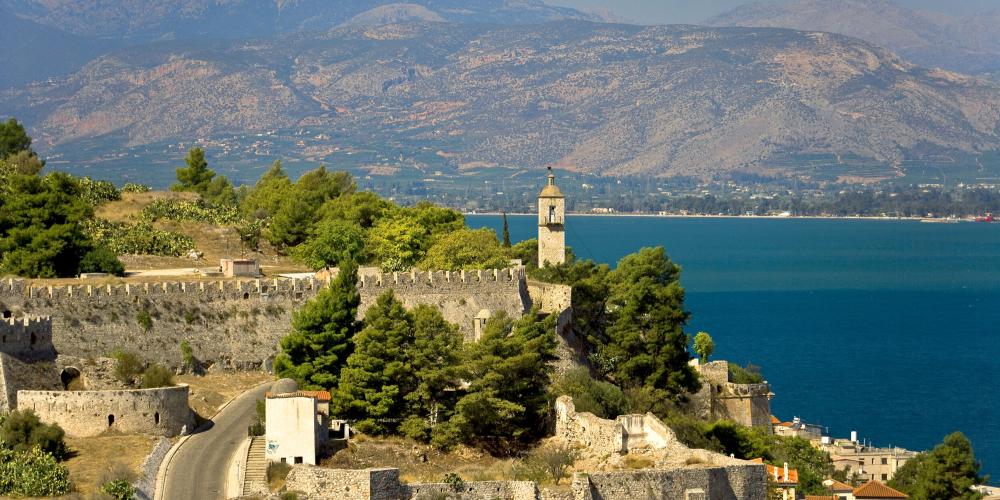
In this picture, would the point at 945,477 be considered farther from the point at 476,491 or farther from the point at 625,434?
the point at 476,491

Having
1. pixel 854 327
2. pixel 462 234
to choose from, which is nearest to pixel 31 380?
pixel 462 234

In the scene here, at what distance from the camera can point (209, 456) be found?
116 feet

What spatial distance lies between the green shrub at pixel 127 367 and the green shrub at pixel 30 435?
15.4 feet

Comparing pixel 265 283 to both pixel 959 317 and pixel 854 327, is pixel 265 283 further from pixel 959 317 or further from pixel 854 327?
pixel 959 317

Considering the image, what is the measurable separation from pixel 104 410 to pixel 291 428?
187 inches

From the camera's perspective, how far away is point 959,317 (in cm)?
16338

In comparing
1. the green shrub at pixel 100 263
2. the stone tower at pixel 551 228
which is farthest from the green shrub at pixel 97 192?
the stone tower at pixel 551 228

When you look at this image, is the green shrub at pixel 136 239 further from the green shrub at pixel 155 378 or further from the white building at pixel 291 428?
the white building at pixel 291 428

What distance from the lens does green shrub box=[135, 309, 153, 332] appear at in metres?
43.9

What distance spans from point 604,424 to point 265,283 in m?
13.2

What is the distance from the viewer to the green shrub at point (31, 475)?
31391 millimetres

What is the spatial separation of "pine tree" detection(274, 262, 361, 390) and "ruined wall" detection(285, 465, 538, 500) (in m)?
8.83

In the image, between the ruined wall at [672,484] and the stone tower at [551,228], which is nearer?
the ruined wall at [672,484]

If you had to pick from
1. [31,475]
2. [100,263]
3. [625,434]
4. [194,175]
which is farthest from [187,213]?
[31,475]
